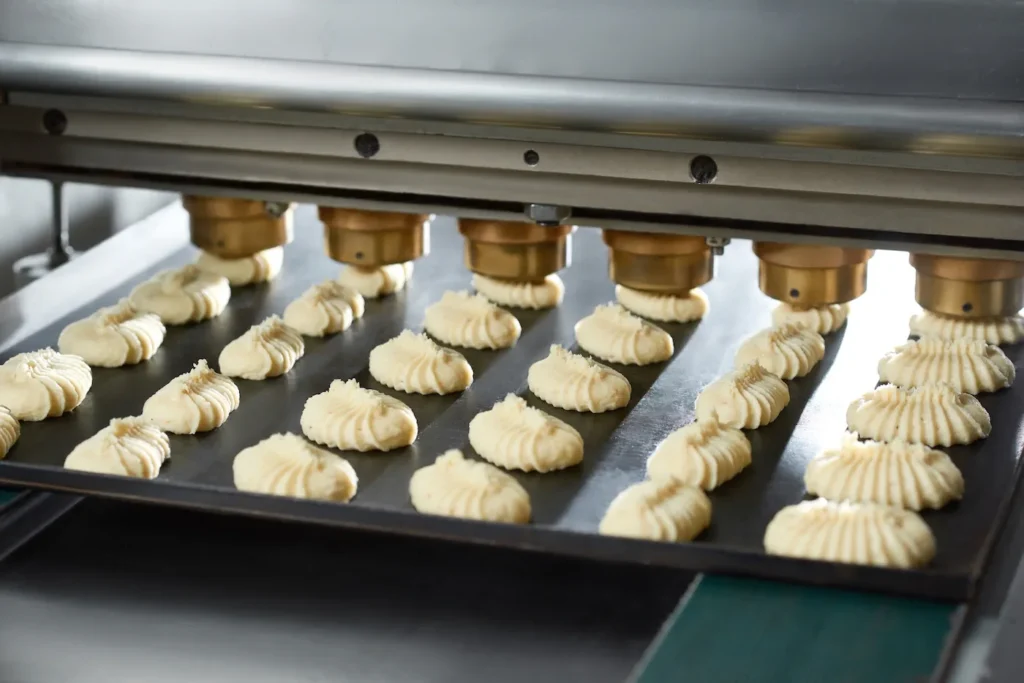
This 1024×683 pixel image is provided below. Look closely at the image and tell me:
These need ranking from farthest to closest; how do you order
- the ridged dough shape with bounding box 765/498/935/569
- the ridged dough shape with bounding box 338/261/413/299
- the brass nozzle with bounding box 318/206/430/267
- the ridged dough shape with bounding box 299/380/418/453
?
the ridged dough shape with bounding box 338/261/413/299
the brass nozzle with bounding box 318/206/430/267
the ridged dough shape with bounding box 299/380/418/453
the ridged dough shape with bounding box 765/498/935/569

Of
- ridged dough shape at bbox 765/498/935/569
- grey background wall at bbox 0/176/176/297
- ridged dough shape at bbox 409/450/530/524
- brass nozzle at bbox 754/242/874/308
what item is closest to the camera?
ridged dough shape at bbox 765/498/935/569

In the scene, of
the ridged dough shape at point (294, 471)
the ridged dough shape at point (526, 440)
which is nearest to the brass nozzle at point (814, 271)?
the ridged dough shape at point (526, 440)

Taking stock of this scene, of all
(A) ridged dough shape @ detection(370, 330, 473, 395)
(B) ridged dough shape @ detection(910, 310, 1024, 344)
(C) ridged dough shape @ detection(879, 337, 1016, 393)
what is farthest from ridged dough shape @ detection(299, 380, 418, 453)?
(B) ridged dough shape @ detection(910, 310, 1024, 344)

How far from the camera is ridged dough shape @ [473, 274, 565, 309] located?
109 inches

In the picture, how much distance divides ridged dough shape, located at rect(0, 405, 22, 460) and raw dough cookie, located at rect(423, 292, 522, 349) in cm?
75

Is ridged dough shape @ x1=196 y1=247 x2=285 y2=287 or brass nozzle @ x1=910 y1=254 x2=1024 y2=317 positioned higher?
brass nozzle @ x1=910 y1=254 x2=1024 y2=317

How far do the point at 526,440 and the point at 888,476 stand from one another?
0.51m

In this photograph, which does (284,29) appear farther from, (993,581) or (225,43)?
(993,581)

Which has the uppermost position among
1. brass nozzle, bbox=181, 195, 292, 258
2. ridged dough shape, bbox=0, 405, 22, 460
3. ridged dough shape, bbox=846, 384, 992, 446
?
brass nozzle, bbox=181, 195, 292, 258

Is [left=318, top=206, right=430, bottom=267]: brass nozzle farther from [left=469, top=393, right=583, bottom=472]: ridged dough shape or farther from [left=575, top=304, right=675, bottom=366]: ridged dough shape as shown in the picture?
[left=469, top=393, right=583, bottom=472]: ridged dough shape

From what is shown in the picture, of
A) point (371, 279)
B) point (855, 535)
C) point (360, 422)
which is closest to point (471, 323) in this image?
point (371, 279)

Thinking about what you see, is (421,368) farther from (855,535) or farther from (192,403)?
(855,535)

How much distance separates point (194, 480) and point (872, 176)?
3.44 ft

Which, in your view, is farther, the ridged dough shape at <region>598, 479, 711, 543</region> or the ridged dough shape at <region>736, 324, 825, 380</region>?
the ridged dough shape at <region>736, 324, 825, 380</region>
